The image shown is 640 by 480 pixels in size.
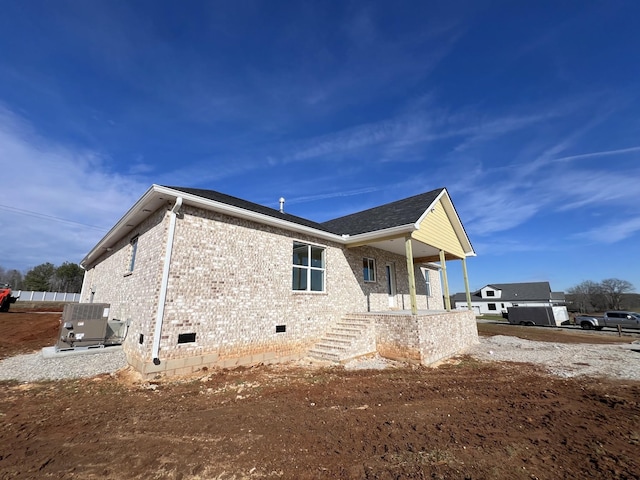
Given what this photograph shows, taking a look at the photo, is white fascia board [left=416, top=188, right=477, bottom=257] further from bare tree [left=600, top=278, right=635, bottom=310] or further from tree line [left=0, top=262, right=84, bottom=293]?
bare tree [left=600, top=278, right=635, bottom=310]

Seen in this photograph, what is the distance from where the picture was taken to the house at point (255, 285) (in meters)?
6.56

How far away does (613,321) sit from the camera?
2388 centimetres

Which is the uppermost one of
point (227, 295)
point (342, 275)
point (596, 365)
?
point (342, 275)

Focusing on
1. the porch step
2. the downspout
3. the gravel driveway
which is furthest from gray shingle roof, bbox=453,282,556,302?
the downspout

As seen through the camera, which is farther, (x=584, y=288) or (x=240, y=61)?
(x=584, y=288)

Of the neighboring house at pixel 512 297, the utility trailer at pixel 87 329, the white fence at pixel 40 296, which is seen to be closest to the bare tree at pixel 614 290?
the neighboring house at pixel 512 297

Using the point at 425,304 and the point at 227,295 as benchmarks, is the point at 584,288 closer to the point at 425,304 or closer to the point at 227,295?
the point at 425,304

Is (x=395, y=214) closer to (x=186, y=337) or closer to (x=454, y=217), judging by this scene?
(x=454, y=217)

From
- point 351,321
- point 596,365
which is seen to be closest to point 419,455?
point 351,321

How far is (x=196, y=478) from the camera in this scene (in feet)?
8.83

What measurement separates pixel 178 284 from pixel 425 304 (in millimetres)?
14768

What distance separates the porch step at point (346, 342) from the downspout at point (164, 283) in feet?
15.5

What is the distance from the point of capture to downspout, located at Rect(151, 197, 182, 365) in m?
6.05

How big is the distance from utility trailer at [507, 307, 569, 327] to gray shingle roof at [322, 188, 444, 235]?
25593mm
